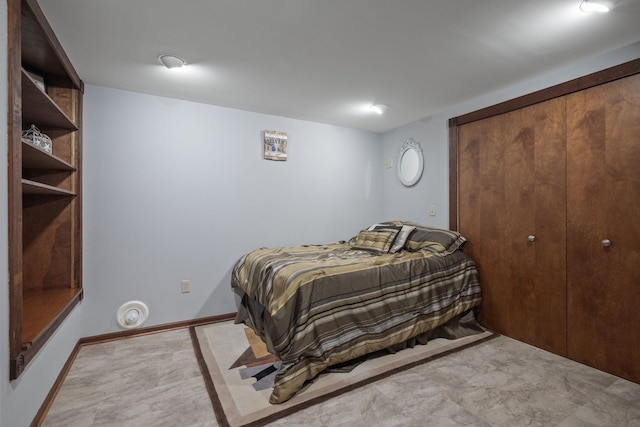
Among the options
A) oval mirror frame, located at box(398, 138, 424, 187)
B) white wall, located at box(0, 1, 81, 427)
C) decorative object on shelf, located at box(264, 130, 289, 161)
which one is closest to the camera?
white wall, located at box(0, 1, 81, 427)

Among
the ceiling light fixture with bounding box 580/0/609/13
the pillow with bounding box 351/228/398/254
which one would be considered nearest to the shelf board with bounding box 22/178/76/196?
the pillow with bounding box 351/228/398/254

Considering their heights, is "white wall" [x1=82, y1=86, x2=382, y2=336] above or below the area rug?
above

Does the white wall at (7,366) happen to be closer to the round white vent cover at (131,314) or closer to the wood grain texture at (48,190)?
the wood grain texture at (48,190)

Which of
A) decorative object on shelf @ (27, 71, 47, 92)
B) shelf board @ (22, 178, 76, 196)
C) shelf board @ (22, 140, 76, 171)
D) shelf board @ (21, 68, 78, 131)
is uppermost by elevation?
decorative object on shelf @ (27, 71, 47, 92)

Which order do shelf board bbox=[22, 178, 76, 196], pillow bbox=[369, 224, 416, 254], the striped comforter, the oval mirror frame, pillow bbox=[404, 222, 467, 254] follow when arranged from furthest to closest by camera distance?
the oval mirror frame, pillow bbox=[369, 224, 416, 254], pillow bbox=[404, 222, 467, 254], the striped comforter, shelf board bbox=[22, 178, 76, 196]

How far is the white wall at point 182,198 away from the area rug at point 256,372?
0.64 meters

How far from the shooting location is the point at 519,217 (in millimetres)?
2576

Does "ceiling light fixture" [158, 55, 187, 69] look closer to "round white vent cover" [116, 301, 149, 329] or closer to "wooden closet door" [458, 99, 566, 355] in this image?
"round white vent cover" [116, 301, 149, 329]

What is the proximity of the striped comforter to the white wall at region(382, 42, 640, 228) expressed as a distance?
0.80m

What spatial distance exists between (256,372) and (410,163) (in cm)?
286

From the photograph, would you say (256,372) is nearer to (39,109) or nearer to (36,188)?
(36,188)

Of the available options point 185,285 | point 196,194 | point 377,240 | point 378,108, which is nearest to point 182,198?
point 196,194

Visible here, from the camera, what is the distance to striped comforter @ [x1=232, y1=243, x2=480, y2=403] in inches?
75.7

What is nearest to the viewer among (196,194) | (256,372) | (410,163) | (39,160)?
(39,160)
